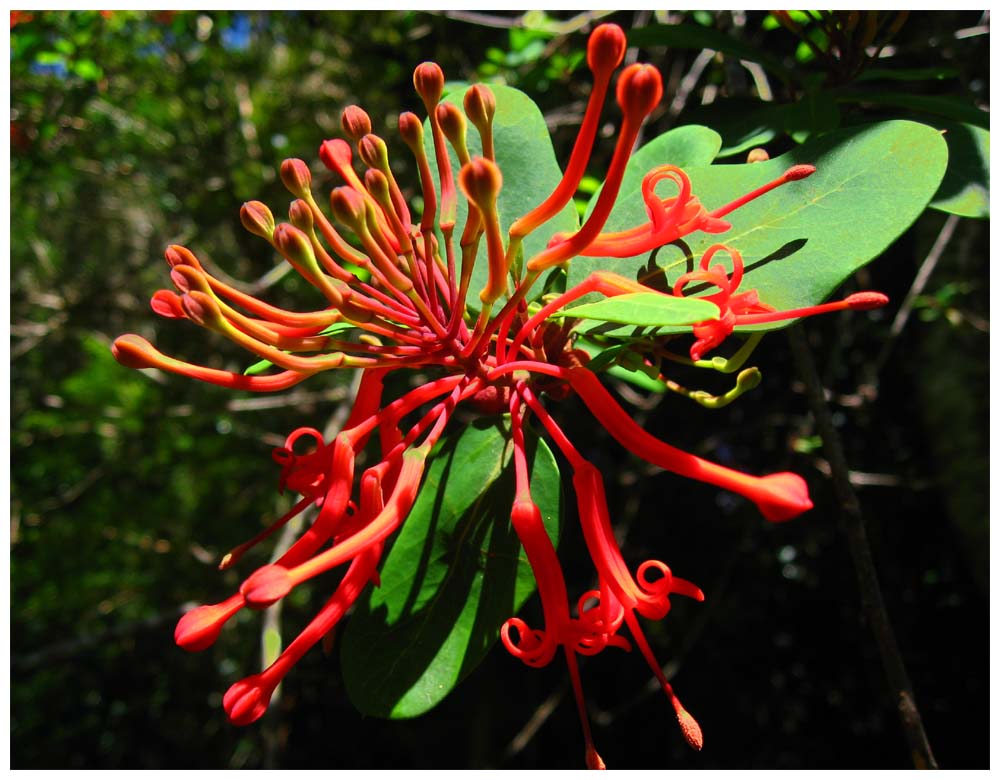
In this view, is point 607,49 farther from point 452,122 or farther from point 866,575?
point 866,575

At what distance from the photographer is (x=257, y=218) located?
0.85m

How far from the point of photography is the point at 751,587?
328cm

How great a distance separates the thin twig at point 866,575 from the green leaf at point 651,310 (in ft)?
1.36

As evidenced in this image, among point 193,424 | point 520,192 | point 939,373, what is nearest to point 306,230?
point 520,192

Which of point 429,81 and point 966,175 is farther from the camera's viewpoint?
point 966,175

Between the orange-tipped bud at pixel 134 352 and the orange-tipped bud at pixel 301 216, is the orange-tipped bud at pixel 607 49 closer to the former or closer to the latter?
the orange-tipped bud at pixel 301 216

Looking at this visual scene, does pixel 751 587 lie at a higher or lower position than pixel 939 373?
lower

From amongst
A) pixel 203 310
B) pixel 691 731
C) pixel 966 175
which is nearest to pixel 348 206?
pixel 203 310

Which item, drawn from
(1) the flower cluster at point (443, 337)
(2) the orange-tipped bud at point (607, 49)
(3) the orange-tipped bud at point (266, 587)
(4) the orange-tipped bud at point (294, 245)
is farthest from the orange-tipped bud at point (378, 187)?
(3) the orange-tipped bud at point (266, 587)

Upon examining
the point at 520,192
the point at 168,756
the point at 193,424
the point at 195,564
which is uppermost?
the point at 520,192

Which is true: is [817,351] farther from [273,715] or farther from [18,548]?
[18,548]

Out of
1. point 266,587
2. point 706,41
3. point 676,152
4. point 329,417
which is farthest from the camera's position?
point 329,417

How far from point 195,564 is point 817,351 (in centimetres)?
297

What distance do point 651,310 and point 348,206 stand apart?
0.96 ft
